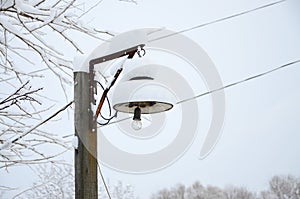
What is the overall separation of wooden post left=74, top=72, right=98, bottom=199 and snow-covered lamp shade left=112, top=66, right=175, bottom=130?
0.13m

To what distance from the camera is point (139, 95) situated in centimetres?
156

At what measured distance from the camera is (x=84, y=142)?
1616mm

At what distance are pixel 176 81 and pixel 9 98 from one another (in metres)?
0.76

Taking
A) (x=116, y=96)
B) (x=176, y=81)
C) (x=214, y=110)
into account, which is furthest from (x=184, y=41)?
(x=116, y=96)

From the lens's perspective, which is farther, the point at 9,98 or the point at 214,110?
the point at 214,110

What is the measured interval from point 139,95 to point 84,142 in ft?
0.97

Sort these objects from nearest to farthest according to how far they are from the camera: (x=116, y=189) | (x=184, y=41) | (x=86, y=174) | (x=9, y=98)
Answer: (x=86, y=174), (x=9, y=98), (x=184, y=41), (x=116, y=189)

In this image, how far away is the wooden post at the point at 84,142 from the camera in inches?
62.4

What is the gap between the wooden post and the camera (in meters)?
1.59

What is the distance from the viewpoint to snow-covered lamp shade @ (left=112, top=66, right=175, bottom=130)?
61.7 inches

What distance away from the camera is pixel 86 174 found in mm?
1591

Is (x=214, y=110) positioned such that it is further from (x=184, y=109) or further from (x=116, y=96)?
(x=116, y=96)

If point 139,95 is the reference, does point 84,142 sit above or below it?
below

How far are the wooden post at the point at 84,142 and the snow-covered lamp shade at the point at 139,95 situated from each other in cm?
13
